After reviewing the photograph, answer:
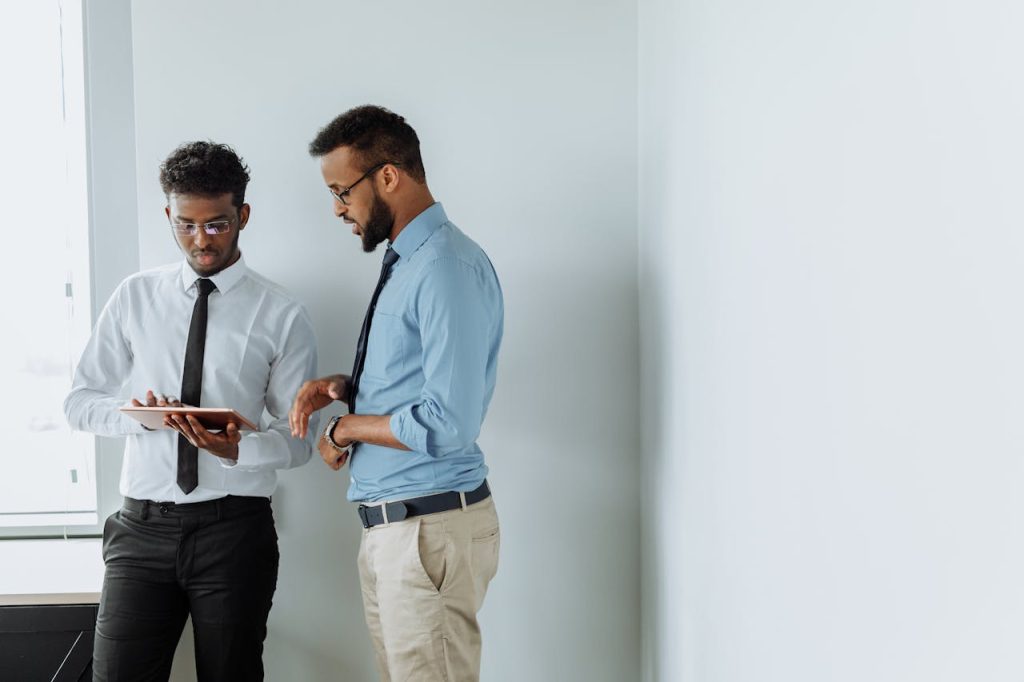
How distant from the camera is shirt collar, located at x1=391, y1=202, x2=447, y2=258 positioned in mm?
1818

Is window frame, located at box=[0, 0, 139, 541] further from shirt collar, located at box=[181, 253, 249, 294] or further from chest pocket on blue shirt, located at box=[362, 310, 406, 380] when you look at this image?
chest pocket on blue shirt, located at box=[362, 310, 406, 380]

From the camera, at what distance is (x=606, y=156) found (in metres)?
2.38

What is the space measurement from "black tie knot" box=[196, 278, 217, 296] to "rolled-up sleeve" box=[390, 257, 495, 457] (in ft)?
2.33

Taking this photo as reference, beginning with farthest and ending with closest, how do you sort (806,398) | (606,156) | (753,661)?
1. (606,156)
2. (753,661)
3. (806,398)

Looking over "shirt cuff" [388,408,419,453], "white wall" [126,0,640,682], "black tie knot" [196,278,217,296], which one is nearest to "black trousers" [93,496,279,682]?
"white wall" [126,0,640,682]

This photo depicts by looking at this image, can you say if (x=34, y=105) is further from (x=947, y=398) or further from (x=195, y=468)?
(x=947, y=398)

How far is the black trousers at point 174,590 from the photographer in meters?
2.02

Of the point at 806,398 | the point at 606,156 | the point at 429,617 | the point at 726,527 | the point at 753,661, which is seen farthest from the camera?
the point at 606,156

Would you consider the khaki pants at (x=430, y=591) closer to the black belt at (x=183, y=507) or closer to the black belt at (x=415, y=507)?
the black belt at (x=415, y=507)

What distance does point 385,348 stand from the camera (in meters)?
1.82

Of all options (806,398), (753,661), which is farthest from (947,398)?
(753,661)

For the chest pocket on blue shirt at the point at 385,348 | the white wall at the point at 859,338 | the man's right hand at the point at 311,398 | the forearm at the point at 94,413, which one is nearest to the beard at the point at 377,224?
the chest pocket on blue shirt at the point at 385,348

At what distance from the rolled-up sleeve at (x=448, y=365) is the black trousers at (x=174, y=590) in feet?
2.19

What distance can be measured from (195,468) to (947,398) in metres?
1.81
